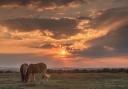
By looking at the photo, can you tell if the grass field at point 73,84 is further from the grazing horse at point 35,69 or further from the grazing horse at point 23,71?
the grazing horse at point 35,69

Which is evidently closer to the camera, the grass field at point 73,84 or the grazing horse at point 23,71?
the grass field at point 73,84

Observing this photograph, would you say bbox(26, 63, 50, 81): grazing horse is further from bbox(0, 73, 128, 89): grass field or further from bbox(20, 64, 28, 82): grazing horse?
bbox(0, 73, 128, 89): grass field

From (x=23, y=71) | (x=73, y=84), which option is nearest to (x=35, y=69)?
(x=23, y=71)

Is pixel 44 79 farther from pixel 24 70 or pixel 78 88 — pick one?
pixel 78 88

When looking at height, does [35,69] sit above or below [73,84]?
above

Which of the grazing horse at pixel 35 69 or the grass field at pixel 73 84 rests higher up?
the grazing horse at pixel 35 69

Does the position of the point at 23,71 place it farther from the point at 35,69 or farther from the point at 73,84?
the point at 73,84

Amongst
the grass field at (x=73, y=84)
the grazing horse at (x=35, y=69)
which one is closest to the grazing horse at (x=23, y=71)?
the grazing horse at (x=35, y=69)

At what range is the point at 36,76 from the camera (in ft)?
156

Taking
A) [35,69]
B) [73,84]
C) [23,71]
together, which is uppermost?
[35,69]

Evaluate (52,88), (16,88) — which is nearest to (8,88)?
(16,88)

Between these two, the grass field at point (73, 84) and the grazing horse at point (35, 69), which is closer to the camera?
the grass field at point (73, 84)

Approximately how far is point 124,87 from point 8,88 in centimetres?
986

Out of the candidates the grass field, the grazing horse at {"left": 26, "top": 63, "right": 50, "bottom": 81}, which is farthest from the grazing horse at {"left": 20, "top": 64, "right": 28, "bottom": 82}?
the grass field
